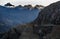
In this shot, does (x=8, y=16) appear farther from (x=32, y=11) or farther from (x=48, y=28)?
(x=48, y=28)

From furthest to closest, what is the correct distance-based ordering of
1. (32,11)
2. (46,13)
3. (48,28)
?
(32,11) < (46,13) < (48,28)

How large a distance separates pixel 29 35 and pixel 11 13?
4872 mm

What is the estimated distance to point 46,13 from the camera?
4965 millimetres

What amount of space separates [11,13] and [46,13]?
15.0 ft

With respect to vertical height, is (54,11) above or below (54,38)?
above

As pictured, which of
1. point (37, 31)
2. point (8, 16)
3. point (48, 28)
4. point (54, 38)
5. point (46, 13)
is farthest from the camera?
point (8, 16)

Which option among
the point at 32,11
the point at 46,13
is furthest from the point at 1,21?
the point at 46,13

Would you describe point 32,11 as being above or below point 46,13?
below

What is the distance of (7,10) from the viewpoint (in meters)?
9.45

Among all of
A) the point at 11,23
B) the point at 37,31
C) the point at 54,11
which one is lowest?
the point at 11,23

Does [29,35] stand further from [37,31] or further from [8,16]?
[8,16]

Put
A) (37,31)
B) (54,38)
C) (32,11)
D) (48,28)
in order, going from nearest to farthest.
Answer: (54,38)
(48,28)
(37,31)
(32,11)

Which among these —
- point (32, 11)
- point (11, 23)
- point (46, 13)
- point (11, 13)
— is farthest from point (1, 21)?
point (46, 13)

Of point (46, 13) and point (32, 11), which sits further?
point (32, 11)
